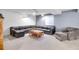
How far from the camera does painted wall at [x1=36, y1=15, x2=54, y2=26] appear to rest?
1.33 metres

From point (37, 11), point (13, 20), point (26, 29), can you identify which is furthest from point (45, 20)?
point (13, 20)

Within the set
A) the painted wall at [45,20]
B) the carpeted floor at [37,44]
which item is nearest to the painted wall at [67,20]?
the painted wall at [45,20]

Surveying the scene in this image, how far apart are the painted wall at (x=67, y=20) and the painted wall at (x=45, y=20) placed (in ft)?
0.17

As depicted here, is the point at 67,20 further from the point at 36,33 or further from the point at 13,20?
the point at 13,20

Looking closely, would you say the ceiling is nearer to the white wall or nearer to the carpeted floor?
the white wall

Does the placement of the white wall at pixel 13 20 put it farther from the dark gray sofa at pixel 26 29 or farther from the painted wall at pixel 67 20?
the painted wall at pixel 67 20

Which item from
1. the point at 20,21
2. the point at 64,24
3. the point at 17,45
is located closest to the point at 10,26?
the point at 20,21

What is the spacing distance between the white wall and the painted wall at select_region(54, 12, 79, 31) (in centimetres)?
29

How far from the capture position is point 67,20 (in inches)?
52.3

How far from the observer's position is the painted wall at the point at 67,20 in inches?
51.6

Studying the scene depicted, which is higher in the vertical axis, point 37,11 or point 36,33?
point 37,11

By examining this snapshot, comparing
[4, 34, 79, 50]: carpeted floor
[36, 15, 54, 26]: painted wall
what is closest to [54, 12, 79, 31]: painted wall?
[36, 15, 54, 26]: painted wall

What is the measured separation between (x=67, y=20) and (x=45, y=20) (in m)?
0.26

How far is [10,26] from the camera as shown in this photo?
1.31 meters
